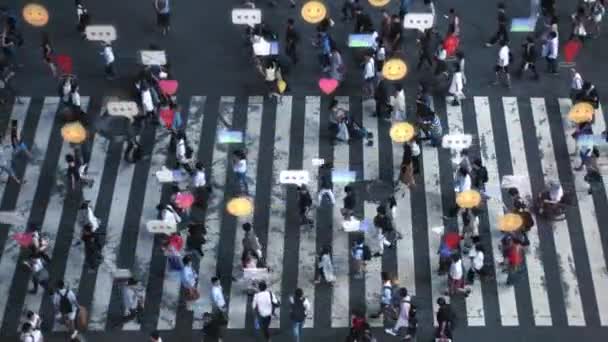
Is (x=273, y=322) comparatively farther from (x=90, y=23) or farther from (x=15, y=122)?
(x=90, y=23)

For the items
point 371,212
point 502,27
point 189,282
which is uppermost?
point 502,27

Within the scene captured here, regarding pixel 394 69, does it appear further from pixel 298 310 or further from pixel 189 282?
pixel 189 282

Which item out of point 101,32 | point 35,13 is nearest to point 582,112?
point 101,32

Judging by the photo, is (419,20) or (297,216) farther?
(419,20)

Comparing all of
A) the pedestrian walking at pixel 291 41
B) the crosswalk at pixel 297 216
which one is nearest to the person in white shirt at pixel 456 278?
the crosswalk at pixel 297 216

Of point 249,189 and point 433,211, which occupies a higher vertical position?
point 249,189

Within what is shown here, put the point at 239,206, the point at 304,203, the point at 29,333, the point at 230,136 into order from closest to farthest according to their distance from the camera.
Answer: the point at 29,333, the point at 239,206, the point at 304,203, the point at 230,136

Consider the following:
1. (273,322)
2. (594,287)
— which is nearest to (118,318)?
(273,322)
